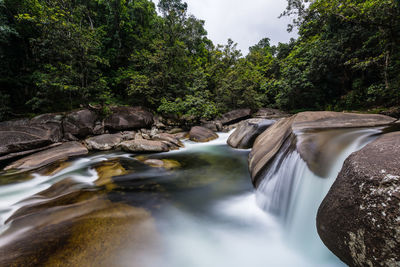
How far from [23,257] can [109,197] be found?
1364 millimetres

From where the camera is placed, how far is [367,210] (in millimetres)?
1082

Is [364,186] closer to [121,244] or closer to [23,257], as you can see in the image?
[121,244]

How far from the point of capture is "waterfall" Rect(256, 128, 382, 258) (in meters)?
1.86

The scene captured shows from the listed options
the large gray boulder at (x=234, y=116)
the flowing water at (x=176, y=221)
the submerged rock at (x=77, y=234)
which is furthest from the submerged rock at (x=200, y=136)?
the submerged rock at (x=77, y=234)

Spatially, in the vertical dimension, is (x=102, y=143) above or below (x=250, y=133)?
below

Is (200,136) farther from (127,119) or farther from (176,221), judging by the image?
(176,221)

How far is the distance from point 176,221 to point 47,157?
6150 mm

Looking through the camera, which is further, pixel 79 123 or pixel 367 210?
pixel 79 123

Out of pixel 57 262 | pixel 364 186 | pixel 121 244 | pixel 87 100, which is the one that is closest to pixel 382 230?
pixel 364 186

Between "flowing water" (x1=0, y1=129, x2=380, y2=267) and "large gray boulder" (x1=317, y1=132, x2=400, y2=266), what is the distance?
0.46m

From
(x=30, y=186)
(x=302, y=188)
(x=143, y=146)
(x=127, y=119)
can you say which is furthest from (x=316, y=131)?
(x=127, y=119)

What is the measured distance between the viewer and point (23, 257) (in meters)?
1.58

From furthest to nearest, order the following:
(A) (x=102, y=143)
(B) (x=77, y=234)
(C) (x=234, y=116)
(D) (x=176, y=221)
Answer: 1. (C) (x=234, y=116)
2. (A) (x=102, y=143)
3. (D) (x=176, y=221)
4. (B) (x=77, y=234)

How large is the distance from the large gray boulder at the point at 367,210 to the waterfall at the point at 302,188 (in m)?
0.43
